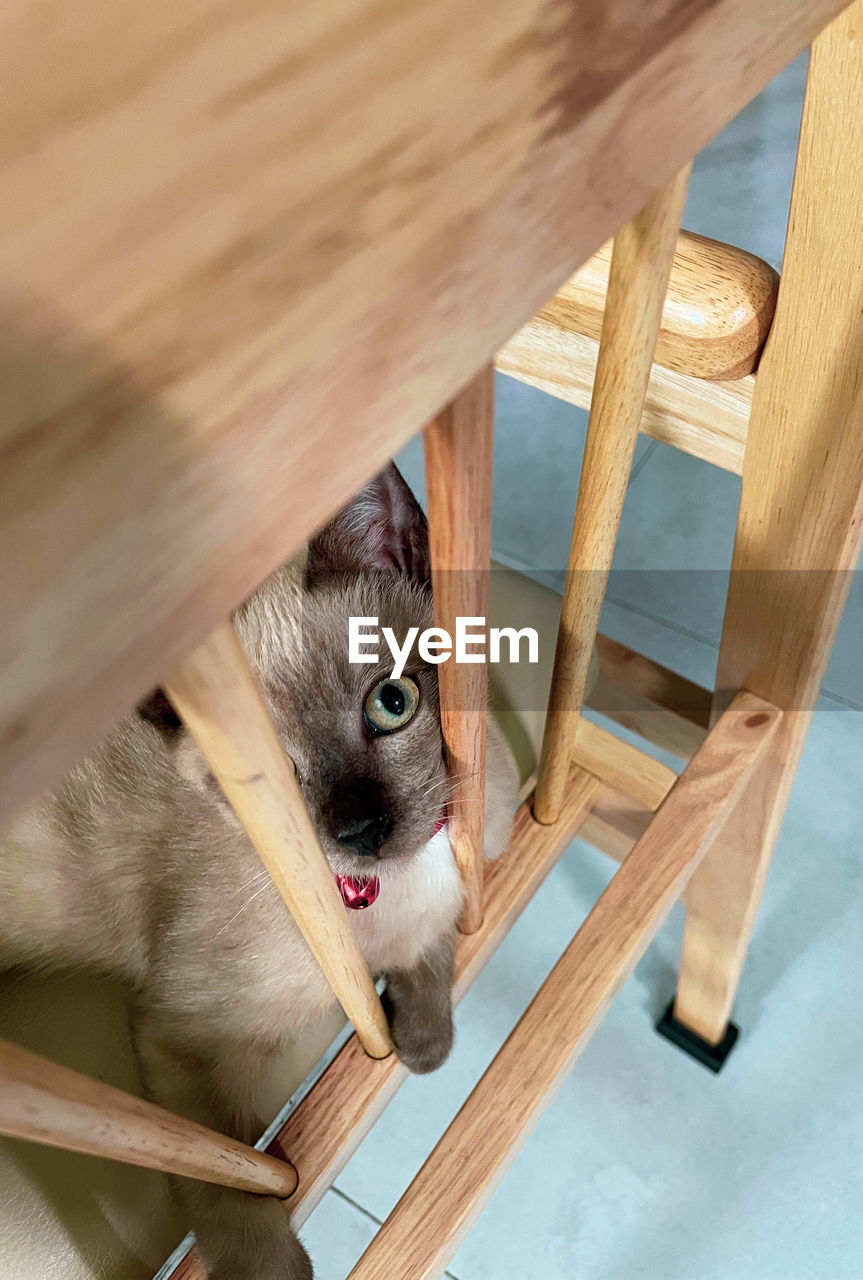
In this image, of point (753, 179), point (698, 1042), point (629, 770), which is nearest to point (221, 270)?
point (629, 770)

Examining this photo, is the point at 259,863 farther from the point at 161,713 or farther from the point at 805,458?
the point at 805,458

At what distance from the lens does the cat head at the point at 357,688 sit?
0.63m

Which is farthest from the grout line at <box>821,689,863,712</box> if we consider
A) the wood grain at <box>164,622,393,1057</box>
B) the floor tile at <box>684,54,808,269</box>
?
the wood grain at <box>164,622,393,1057</box>

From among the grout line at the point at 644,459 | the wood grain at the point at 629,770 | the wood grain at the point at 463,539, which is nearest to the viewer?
the wood grain at the point at 463,539

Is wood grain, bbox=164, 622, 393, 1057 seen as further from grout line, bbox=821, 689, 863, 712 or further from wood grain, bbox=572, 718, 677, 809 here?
grout line, bbox=821, 689, 863, 712

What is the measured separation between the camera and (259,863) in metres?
0.69

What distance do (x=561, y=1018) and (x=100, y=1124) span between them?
37 centimetres

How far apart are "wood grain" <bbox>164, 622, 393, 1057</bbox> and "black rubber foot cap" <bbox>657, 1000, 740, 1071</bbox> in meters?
0.96

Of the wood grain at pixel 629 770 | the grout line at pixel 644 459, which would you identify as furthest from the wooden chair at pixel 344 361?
the grout line at pixel 644 459

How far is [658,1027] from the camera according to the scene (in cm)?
129

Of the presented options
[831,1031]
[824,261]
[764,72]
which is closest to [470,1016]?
[831,1031]

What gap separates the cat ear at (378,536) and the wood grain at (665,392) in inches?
5.5

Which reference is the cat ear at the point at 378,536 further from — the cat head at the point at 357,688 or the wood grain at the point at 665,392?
the wood grain at the point at 665,392

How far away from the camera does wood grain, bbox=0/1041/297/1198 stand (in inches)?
11.2
